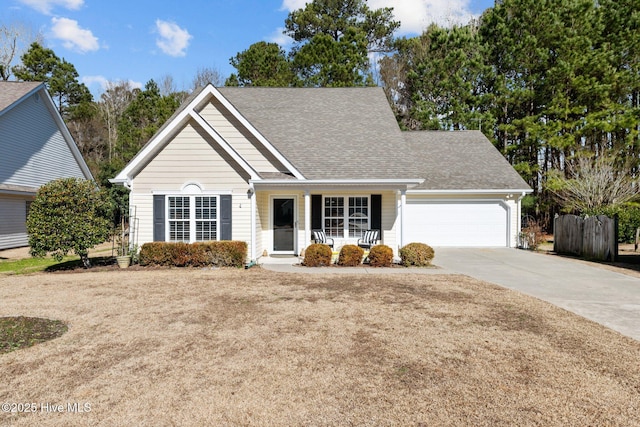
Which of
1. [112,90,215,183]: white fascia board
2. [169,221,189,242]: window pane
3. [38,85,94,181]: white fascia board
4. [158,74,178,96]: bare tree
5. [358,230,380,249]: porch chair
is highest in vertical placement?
[158,74,178,96]: bare tree

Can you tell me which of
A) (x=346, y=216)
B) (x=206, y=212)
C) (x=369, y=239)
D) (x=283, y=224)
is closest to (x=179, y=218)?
(x=206, y=212)

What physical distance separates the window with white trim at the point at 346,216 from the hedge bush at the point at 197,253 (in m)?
3.89

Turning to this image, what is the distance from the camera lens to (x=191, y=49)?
90.5 ft

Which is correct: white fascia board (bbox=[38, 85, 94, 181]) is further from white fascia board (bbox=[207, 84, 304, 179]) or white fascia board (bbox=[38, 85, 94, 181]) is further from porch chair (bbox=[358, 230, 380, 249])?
porch chair (bbox=[358, 230, 380, 249])

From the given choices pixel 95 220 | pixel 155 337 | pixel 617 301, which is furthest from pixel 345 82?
pixel 155 337

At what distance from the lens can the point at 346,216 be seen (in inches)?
563

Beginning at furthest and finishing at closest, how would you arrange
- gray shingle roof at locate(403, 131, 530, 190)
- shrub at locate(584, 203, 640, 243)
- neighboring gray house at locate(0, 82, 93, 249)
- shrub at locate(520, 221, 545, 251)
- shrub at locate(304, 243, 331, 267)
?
shrub at locate(584, 203, 640, 243)
neighboring gray house at locate(0, 82, 93, 249)
gray shingle roof at locate(403, 131, 530, 190)
shrub at locate(520, 221, 545, 251)
shrub at locate(304, 243, 331, 267)

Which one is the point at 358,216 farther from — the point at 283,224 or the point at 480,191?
the point at 480,191

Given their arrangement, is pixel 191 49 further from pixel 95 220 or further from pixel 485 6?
pixel 485 6

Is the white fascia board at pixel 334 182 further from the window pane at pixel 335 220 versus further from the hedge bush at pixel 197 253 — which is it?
the hedge bush at pixel 197 253

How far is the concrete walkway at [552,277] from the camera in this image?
686 centimetres

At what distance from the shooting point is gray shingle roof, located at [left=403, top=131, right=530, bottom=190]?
17344mm

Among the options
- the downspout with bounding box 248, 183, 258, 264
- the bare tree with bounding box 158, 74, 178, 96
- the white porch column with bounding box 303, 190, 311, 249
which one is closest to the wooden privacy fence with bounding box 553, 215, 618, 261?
the white porch column with bounding box 303, 190, 311, 249

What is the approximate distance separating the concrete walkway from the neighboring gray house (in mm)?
13992
